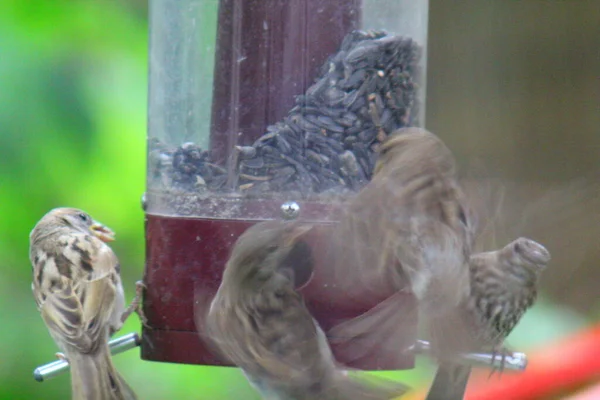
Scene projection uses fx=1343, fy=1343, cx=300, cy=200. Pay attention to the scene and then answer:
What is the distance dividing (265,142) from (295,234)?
0.33 metres

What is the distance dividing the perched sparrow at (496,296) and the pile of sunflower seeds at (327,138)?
20.1 inches

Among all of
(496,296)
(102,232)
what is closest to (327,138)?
(496,296)

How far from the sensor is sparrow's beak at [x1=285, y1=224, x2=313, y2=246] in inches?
149

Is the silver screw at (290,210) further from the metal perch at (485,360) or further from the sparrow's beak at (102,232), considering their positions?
the sparrow's beak at (102,232)

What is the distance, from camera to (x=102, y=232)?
4656 millimetres

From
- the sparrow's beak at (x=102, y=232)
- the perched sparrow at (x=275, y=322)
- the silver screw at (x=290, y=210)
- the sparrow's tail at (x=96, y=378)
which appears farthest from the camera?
the sparrow's beak at (x=102, y=232)

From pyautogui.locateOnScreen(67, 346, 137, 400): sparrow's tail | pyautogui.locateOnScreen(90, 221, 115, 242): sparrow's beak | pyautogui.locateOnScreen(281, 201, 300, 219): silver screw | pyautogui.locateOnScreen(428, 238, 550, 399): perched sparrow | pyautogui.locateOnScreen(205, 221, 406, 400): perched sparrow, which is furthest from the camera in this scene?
pyautogui.locateOnScreen(90, 221, 115, 242): sparrow's beak

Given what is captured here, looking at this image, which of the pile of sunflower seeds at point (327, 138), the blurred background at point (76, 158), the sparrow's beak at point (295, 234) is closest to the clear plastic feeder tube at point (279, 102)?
the pile of sunflower seeds at point (327, 138)

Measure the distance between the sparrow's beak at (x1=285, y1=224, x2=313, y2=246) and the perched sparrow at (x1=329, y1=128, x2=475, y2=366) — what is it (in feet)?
0.33

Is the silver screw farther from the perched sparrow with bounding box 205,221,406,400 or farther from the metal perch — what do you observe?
the metal perch

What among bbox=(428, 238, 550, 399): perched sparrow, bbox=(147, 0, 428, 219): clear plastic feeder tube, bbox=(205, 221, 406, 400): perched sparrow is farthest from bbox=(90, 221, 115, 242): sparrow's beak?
bbox=(428, 238, 550, 399): perched sparrow

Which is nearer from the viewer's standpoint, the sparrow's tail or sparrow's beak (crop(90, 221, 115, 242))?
the sparrow's tail

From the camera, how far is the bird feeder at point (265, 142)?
3.92m

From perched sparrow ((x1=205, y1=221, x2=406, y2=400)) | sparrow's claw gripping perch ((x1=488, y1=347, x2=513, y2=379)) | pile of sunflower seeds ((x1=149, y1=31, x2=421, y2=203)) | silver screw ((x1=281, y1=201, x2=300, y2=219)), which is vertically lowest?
sparrow's claw gripping perch ((x1=488, y1=347, x2=513, y2=379))
